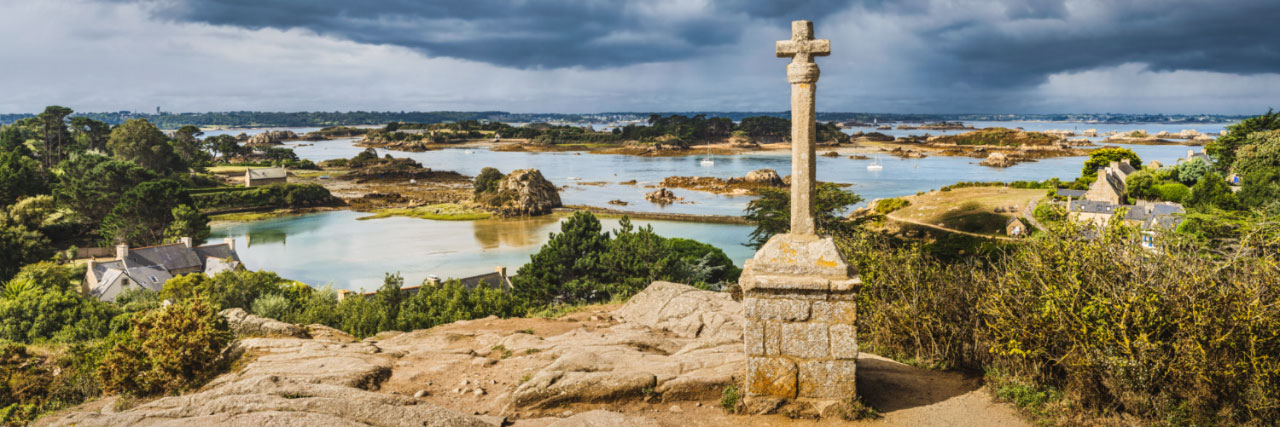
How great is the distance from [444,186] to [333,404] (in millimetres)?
80811

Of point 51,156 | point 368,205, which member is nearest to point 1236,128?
point 368,205

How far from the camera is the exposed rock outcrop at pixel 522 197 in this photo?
6328 cm

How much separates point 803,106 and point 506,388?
203 inches

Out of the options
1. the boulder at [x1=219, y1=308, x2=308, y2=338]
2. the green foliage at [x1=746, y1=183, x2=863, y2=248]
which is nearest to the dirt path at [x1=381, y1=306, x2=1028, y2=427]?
the boulder at [x1=219, y1=308, x2=308, y2=338]

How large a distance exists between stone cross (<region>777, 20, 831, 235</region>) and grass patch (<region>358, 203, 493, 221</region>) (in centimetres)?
5483

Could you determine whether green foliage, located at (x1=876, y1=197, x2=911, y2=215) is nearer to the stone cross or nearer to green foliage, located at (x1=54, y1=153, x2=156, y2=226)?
the stone cross

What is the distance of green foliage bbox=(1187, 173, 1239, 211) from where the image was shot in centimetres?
3384

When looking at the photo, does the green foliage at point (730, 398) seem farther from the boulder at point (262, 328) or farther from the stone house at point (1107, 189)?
the stone house at point (1107, 189)

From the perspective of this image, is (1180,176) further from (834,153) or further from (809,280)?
(834,153)

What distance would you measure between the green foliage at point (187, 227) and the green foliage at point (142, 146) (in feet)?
127

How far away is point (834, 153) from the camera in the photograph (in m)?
127

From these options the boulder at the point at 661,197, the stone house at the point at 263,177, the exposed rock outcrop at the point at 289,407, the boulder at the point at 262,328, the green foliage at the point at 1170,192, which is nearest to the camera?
the exposed rock outcrop at the point at 289,407

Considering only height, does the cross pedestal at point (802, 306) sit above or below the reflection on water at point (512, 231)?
above

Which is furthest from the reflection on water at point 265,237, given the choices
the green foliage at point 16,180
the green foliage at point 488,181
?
the green foliage at point 488,181
